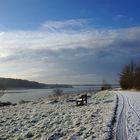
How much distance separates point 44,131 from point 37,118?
620 centimetres

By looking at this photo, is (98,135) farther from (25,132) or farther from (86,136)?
(25,132)

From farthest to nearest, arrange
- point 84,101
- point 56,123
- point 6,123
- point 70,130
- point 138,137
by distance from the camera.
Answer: point 84,101 < point 6,123 < point 56,123 < point 70,130 < point 138,137

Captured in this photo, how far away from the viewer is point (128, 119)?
18641mm

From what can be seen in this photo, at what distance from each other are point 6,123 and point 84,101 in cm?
1775

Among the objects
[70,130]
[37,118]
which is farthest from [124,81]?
[70,130]

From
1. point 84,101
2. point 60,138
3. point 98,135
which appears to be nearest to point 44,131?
point 60,138

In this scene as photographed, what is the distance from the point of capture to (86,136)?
49.4ft

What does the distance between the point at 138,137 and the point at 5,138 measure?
7.06 m

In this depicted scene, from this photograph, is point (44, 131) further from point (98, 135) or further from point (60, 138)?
point (98, 135)

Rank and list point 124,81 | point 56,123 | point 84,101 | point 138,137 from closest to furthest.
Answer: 1. point 138,137
2. point 56,123
3. point 84,101
4. point 124,81

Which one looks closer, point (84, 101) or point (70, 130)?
point (70, 130)

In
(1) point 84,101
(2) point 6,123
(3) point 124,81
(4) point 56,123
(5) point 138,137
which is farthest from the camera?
(3) point 124,81

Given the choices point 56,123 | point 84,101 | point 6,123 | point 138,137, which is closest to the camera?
point 138,137

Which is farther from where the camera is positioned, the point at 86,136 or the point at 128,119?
the point at 128,119
